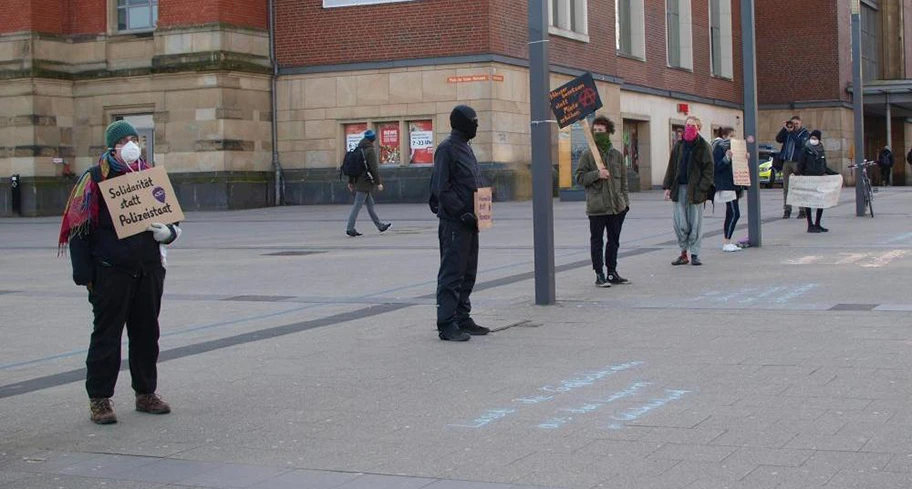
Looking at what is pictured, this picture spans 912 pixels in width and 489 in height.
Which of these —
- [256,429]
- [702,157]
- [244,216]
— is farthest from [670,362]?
[244,216]

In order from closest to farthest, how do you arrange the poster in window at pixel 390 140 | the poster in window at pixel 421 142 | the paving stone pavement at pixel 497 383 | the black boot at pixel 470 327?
the paving stone pavement at pixel 497 383
the black boot at pixel 470 327
the poster in window at pixel 421 142
the poster in window at pixel 390 140

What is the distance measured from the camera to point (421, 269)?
1489 cm

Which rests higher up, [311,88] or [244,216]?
[311,88]

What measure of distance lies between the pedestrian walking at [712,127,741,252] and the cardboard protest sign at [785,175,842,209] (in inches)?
112

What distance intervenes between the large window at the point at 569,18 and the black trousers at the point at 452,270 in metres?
26.1

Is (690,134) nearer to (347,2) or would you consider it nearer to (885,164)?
(347,2)

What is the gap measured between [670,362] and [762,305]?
2900 millimetres

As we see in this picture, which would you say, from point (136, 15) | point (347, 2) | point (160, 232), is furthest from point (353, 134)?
point (160, 232)

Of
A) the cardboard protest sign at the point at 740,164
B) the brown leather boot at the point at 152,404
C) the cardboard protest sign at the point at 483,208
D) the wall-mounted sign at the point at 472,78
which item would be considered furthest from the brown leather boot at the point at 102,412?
the wall-mounted sign at the point at 472,78

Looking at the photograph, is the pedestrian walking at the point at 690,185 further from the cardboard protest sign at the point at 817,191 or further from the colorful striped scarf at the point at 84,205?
the colorful striped scarf at the point at 84,205

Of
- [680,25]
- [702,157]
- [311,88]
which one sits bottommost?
[702,157]

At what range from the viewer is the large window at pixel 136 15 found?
34000 mm

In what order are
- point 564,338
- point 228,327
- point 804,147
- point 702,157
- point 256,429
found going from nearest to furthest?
point 256,429 → point 564,338 → point 228,327 → point 702,157 → point 804,147

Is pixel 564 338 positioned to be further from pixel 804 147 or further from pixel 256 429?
pixel 804 147
